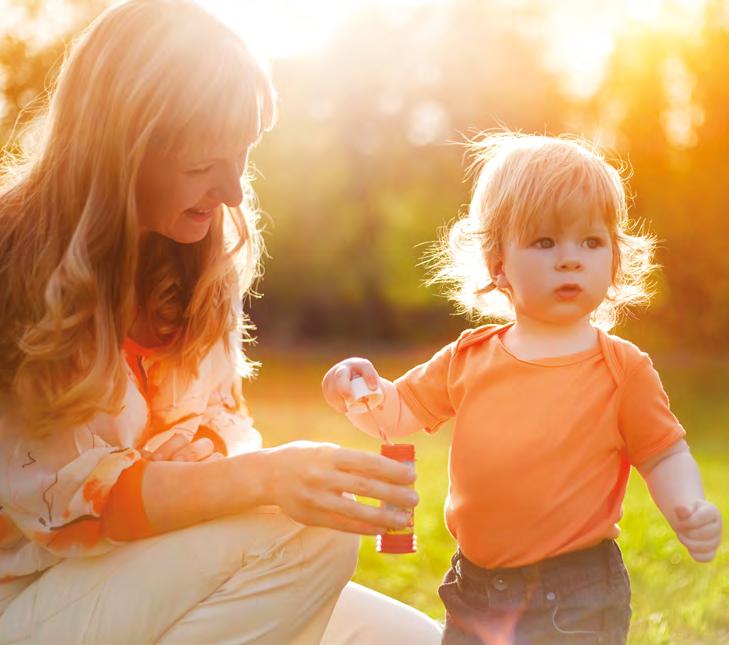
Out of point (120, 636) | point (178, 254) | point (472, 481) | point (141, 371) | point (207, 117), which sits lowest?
point (120, 636)

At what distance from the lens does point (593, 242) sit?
7.97 ft

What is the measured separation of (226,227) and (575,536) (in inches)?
46.2

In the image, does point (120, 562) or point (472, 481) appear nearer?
point (120, 562)

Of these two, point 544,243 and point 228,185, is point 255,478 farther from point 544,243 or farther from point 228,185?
point 544,243

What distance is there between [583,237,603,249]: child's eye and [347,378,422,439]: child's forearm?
603 millimetres

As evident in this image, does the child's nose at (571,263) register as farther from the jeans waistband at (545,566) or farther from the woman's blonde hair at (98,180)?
the woman's blonde hair at (98,180)

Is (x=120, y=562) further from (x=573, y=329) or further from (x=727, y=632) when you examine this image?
(x=727, y=632)

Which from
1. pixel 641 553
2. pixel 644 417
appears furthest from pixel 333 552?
pixel 641 553

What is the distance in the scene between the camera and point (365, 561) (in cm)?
409

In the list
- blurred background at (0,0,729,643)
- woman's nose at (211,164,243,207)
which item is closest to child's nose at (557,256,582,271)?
woman's nose at (211,164,243,207)

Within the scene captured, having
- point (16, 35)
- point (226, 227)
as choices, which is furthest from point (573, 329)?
point (16, 35)

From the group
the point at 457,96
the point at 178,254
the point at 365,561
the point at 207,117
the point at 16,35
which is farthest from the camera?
the point at 457,96

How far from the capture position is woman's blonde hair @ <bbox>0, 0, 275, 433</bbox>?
217 centimetres

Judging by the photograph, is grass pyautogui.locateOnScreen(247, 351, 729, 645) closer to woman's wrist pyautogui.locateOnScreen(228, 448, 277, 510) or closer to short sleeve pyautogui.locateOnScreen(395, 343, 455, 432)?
short sleeve pyautogui.locateOnScreen(395, 343, 455, 432)
